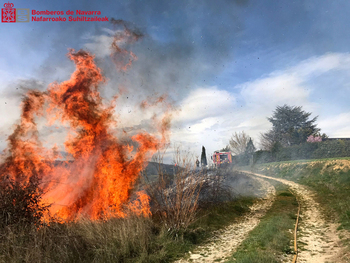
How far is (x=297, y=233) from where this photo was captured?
325 inches

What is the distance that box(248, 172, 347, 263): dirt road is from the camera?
6.06m

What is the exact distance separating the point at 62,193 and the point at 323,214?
13.7 metres

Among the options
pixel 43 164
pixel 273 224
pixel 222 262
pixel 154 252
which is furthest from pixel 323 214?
pixel 43 164

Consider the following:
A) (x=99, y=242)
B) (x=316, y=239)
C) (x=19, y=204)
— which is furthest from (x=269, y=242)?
→ (x=19, y=204)

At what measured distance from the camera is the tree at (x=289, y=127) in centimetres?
4238

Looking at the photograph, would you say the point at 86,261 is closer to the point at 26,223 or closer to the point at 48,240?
the point at 48,240

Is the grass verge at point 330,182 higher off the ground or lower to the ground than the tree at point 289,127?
lower

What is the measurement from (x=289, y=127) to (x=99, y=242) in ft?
161

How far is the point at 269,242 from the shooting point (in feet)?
23.4

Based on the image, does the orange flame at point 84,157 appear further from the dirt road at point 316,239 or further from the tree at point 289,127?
the tree at point 289,127

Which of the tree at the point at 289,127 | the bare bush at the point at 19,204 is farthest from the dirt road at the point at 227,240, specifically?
the tree at the point at 289,127

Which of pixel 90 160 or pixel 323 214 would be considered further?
pixel 90 160

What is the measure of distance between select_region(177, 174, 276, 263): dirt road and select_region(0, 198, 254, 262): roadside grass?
1.51 ft

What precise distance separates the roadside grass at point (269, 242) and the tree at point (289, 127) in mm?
36437
